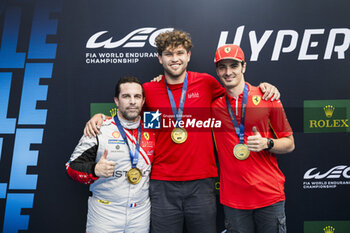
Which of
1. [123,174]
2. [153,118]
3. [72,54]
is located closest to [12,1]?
[72,54]

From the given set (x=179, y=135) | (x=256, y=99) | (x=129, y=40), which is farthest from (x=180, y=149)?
(x=129, y=40)

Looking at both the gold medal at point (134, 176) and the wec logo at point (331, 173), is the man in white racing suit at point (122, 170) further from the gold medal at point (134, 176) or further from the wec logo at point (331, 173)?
the wec logo at point (331, 173)

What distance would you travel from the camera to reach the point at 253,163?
176cm

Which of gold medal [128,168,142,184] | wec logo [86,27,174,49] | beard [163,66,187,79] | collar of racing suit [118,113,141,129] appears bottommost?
gold medal [128,168,142,184]

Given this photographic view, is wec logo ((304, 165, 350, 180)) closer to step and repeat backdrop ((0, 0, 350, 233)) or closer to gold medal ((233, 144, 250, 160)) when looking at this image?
step and repeat backdrop ((0, 0, 350, 233))

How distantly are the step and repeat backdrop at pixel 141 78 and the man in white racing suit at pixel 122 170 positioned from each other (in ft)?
2.42

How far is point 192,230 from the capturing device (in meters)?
1.87

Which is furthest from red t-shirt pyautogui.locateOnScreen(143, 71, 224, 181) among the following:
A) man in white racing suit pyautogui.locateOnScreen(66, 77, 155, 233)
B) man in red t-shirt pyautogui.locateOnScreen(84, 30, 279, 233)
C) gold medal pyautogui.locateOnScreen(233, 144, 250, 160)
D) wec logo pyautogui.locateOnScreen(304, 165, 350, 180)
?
wec logo pyautogui.locateOnScreen(304, 165, 350, 180)

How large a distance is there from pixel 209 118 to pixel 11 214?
242cm

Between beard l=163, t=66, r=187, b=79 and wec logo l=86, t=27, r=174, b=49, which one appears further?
wec logo l=86, t=27, r=174, b=49

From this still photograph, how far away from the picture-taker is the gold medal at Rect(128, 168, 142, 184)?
1729 millimetres

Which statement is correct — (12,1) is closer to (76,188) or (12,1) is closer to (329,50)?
(76,188)

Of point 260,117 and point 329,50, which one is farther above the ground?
point 329,50

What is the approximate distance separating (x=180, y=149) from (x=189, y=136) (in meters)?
0.13
